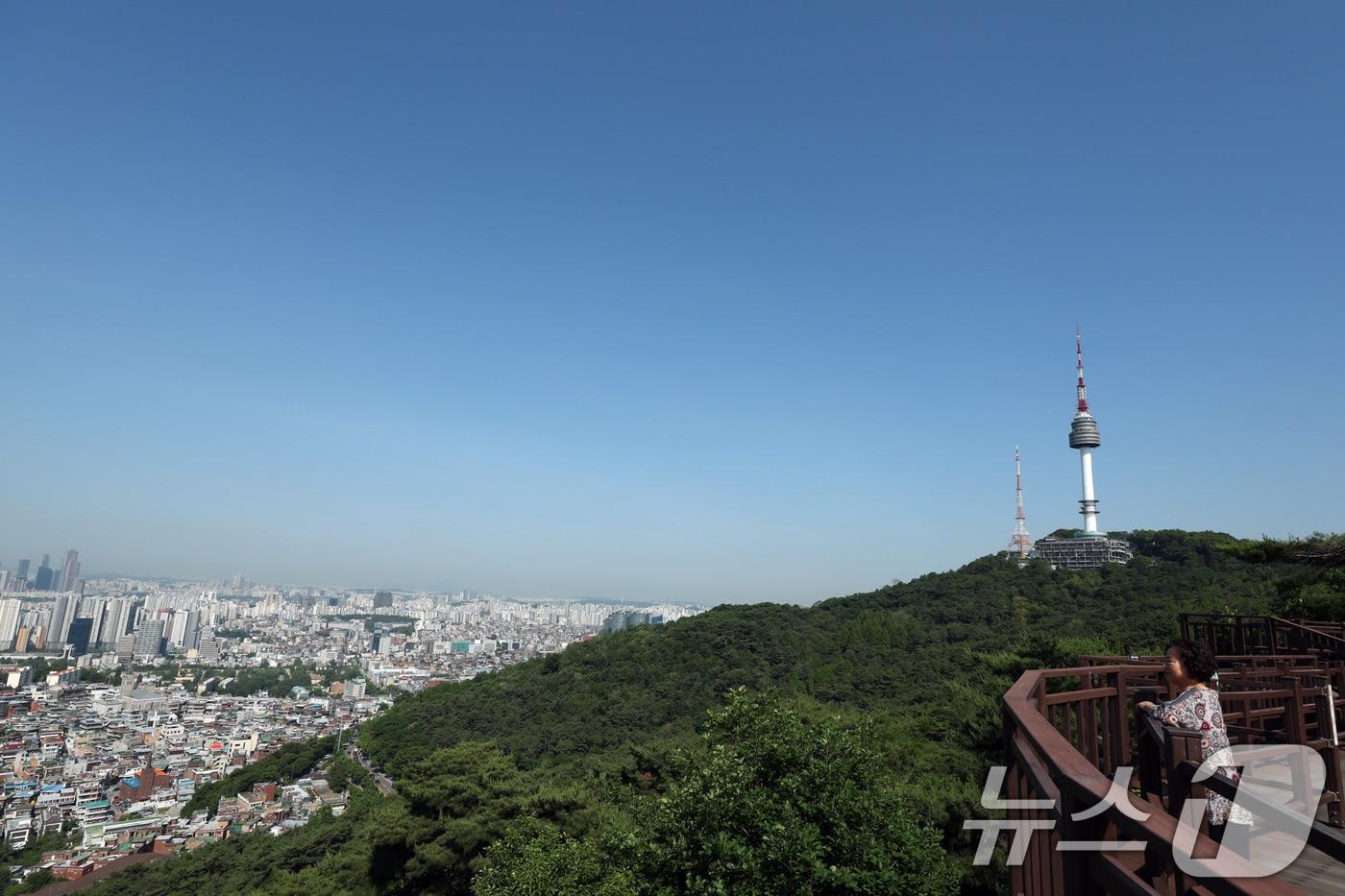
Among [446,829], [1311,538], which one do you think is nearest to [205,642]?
[446,829]

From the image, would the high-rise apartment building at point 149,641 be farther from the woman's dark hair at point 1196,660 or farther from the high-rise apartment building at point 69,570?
the woman's dark hair at point 1196,660

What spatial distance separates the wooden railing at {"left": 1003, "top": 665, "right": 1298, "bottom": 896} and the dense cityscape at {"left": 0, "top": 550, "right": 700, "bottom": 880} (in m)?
37.6

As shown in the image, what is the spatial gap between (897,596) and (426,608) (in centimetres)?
15517

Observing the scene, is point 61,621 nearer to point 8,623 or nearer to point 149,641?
point 8,623

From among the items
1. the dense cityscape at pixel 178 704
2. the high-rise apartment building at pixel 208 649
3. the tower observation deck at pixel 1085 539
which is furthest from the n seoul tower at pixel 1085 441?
the high-rise apartment building at pixel 208 649

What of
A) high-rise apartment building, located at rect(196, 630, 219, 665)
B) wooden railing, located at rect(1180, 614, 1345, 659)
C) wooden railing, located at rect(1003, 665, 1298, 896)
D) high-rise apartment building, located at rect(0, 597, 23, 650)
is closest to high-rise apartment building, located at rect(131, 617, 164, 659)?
high-rise apartment building, located at rect(196, 630, 219, 665)

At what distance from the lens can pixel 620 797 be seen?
57.4 feet

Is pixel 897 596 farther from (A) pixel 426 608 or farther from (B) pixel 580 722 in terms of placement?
(A) pixel 426 608

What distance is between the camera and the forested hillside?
7.28 meters

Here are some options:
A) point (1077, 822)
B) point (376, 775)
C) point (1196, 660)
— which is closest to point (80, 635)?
point (376, 775)

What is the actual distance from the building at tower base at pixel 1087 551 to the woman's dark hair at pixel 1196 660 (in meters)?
47.9

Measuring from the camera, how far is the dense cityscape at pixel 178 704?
3528cm

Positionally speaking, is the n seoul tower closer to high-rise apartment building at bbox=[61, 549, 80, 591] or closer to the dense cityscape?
the dense cityscape

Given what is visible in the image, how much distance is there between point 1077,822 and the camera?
1215 mm
